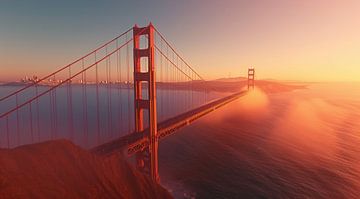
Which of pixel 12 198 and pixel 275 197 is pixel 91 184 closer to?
pixel 12 198

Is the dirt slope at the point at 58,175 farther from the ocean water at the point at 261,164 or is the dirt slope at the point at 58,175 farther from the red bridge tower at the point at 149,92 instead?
the ocean water at the point at 261,164

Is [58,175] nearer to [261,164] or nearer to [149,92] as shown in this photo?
[149,92]

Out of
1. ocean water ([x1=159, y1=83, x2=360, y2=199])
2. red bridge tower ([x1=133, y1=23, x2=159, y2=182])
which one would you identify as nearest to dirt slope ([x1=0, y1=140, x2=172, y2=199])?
red bridge tower ([x1=133, y1=23, x2=159, y2=182])

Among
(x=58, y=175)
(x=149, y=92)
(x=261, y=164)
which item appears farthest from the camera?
(x=261, y=164)

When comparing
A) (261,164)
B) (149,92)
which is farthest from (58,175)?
(261,164)

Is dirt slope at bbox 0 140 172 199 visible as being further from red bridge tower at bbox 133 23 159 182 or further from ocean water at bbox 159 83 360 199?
ocean water at bbox 159 83 360 199

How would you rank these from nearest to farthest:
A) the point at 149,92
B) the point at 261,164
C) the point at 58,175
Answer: the point at 58,175 < the point at 149,92 < the point at 261,164

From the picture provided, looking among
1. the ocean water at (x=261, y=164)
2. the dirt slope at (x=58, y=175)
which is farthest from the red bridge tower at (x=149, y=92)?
the dirt slope at (x=58, y=175)

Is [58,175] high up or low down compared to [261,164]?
up

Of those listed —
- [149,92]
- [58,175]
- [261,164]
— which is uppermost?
[149,92]

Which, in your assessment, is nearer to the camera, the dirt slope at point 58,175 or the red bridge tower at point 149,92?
the dirt slope at point 58,175

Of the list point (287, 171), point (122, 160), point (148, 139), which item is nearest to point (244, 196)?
point (287, 171)
